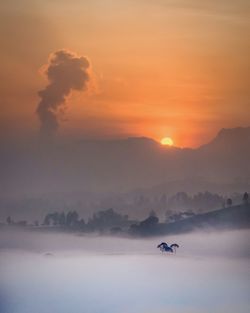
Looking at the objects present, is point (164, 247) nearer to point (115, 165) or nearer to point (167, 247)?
point (167, 247)

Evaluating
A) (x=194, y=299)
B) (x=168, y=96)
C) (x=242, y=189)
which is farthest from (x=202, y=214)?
(x=168, y=96)

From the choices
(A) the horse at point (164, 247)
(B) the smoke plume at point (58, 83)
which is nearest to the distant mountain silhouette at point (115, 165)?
(B) the smoke plume at point (58, 83)

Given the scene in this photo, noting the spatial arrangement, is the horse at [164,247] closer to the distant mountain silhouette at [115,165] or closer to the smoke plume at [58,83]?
the distant mountain silhouette at [115,165]

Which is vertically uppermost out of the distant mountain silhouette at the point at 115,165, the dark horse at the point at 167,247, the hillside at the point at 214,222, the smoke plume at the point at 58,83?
the smoke plume at the point at 58,83

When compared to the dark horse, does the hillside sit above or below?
above

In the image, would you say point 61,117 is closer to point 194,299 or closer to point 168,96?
point 168,96

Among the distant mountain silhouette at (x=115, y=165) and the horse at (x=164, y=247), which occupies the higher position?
the distant mountain silhouette at (x=115, y=165)

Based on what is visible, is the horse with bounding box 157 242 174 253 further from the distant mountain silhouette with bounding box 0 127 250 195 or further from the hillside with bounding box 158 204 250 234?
the distant mountain silhouette with bounding box 0 127 250 195

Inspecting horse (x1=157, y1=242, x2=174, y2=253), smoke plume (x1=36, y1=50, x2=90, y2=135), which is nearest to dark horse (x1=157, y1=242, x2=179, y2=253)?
horse (x1=157, y1=242, x2=174, y2=253)

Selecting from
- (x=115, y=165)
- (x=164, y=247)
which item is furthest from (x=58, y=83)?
(x=164, y=247)
